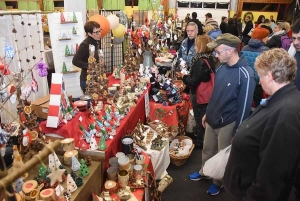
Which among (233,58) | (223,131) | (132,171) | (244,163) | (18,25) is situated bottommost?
(132,171)

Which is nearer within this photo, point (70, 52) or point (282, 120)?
point (282, 120)

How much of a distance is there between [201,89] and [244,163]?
149cm

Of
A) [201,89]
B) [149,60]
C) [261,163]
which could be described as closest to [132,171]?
[261,163]

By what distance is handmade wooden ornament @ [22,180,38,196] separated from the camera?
1308 mm

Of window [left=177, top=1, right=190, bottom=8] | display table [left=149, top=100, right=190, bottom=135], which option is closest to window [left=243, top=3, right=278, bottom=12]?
window [left=177, top=1, right=190, bottom=8]

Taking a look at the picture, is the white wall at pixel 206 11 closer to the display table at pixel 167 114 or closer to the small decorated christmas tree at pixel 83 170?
the display table at pixel 167 114

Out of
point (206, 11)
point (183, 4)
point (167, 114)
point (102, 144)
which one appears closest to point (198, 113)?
point (167, 114)

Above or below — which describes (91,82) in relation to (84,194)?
above

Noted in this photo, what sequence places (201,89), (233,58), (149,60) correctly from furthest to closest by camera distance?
1. (149,60)
2. (201,89)
3. (233,58)

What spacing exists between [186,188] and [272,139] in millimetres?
1664

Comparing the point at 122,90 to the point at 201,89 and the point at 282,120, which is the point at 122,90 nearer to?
the point at 201,89

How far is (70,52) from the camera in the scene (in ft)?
13.4

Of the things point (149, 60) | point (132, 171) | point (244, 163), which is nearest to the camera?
point (244, 163)

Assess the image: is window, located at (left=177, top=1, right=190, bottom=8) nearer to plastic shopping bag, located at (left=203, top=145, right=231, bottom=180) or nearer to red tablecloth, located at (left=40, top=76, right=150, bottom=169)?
red tablecloth, located at (left=40, top=76, right=150, bottom=169)
